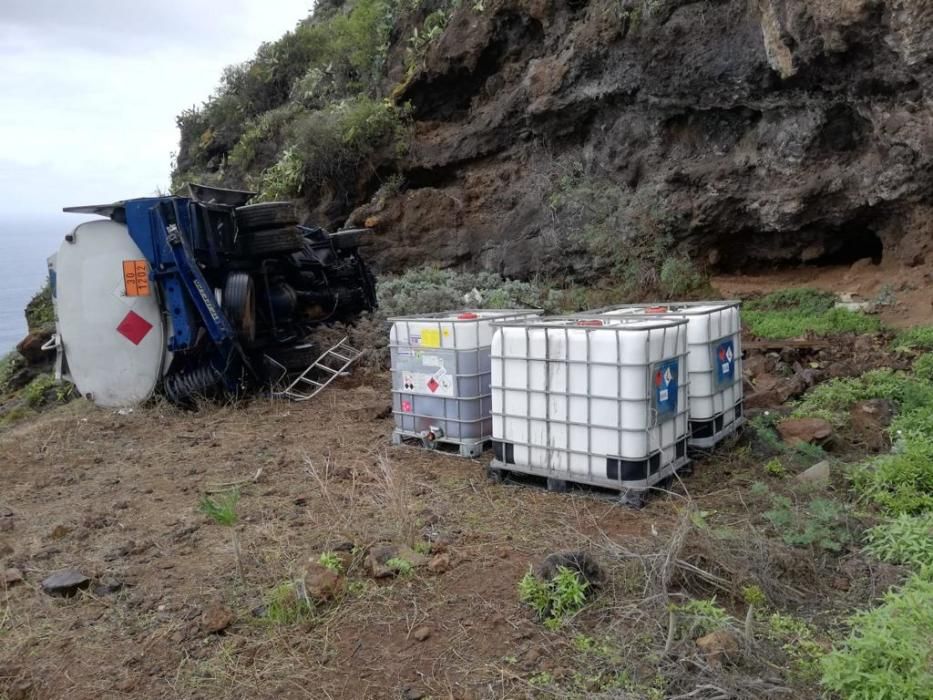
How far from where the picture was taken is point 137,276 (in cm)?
716

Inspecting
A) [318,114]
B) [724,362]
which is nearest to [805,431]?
[724,362]

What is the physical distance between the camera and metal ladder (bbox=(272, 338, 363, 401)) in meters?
7.85

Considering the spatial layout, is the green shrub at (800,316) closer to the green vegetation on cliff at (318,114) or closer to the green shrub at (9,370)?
the green vegetation on cliff at (318,114)

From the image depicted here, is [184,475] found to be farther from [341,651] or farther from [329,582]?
[341,651]

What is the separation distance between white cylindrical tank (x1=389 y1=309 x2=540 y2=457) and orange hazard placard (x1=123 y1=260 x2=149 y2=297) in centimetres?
279

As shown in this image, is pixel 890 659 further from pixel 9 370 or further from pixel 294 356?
pixel 9 370

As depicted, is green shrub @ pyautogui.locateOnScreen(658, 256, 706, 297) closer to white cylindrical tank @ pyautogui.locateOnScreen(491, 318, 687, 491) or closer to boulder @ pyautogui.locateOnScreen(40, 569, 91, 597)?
white cylindrical tank @ pyautogui.locateOnScreen(491, 318, 687, 491)

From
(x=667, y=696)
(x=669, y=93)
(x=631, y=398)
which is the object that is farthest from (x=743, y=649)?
(x=669, y=93)

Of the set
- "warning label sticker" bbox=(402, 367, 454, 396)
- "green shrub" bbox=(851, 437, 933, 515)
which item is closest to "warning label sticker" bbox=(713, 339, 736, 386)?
"green shrub" bbox=(851, 437, 933, 515)

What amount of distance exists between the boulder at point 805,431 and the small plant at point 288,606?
11.3 ft

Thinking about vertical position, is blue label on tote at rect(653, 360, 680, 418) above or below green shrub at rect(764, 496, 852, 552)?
above

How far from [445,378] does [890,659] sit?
11.4 feet

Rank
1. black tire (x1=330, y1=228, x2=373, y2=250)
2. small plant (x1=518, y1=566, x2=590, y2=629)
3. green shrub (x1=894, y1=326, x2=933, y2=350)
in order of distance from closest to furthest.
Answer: small plant (x1=518, y1=566, x2=590, y2=629), green shrub (x1=894, y1=326, x2=933, y2=350), black tire (x1=330, y1=228, x2=373, y2=250)

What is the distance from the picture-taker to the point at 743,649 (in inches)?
108
